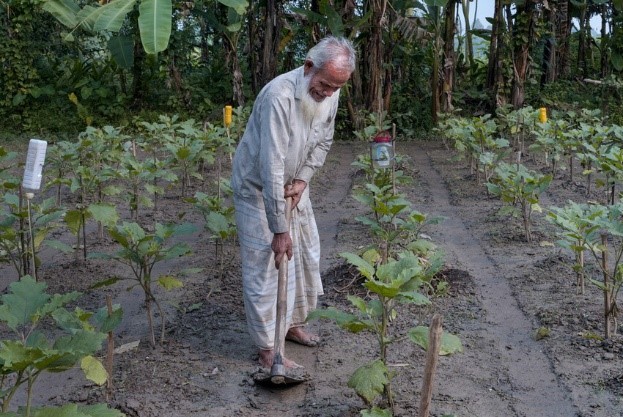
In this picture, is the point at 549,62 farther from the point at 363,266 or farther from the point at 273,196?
the point at 363,266

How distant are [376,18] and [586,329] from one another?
9.89 metres

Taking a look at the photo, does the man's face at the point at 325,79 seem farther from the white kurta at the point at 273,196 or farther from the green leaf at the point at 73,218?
the green leaf at the point at 73,218

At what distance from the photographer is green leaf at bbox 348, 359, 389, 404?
3.30 metres

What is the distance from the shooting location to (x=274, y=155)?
4.05 meters

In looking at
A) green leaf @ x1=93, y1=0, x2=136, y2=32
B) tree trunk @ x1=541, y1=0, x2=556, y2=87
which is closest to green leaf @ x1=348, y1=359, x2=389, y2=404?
green leaf @ x1=93, y1=0, x2=136, y2=32

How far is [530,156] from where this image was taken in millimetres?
12109

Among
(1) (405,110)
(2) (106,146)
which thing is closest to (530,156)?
(1) (405,110)

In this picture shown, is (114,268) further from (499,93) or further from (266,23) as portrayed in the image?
(499,93)

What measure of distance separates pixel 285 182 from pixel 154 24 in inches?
121

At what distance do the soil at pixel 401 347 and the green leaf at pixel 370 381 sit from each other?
1.38 feet

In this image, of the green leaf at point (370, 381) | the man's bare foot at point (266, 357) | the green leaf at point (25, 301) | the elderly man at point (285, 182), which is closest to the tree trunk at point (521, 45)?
the elderly man at point (285, 182)

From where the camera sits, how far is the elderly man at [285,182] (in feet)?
13.3

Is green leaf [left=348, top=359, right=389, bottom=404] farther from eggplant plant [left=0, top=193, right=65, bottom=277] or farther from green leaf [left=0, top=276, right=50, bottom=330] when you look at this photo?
eggplant plant [left=0, top=193, right=65, bottom=277]

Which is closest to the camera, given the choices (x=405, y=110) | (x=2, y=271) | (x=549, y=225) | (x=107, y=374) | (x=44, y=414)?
(x=44, y=414)
